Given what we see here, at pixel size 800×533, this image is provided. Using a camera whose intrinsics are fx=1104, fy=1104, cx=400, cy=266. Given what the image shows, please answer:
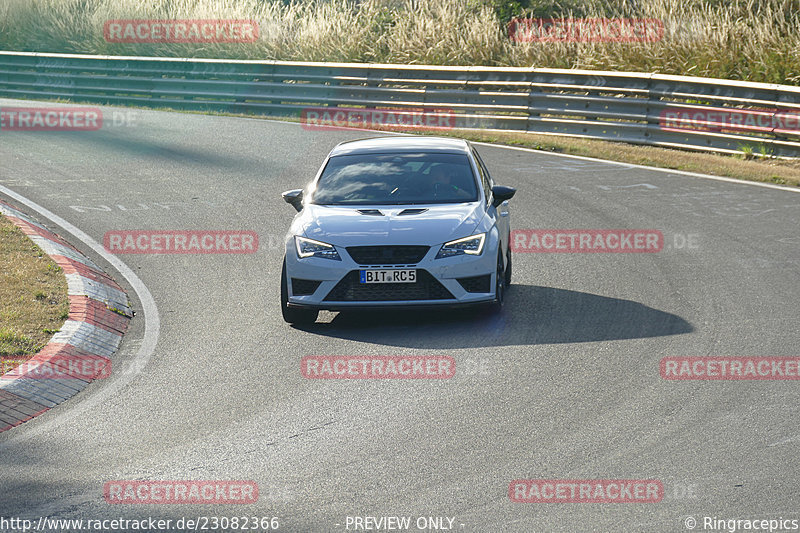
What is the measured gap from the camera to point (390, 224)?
1022cm

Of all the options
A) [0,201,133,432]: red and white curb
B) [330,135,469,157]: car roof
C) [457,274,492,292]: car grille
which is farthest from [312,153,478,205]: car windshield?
[0,201,133,432]: red and white curb

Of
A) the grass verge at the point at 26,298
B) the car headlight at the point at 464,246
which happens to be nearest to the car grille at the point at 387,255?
the car headlight at the point at 464,246

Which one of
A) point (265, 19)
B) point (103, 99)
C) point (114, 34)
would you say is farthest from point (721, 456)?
point (114, 34)

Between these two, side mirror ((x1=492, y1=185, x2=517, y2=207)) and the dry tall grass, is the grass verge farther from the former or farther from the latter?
the dry tall grass

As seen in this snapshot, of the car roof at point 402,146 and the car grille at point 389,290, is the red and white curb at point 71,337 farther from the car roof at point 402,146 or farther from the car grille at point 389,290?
the car roof at point 402,146

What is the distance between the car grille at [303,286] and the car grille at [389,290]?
199 millimetres

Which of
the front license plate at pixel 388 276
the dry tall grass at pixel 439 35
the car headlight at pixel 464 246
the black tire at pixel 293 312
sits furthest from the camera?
the dry tall grass at pixel 439 35

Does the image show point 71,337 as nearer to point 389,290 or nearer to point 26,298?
point 26,298

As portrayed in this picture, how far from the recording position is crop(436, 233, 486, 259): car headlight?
10023 mm

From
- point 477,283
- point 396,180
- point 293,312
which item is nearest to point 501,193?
point 396,180

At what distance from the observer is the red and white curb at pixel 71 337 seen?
324 inches

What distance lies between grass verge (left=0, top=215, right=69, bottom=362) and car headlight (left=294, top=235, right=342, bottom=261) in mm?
2233

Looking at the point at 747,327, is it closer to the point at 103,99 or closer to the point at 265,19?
the point at 103,99

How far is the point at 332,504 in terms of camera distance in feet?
20.1
